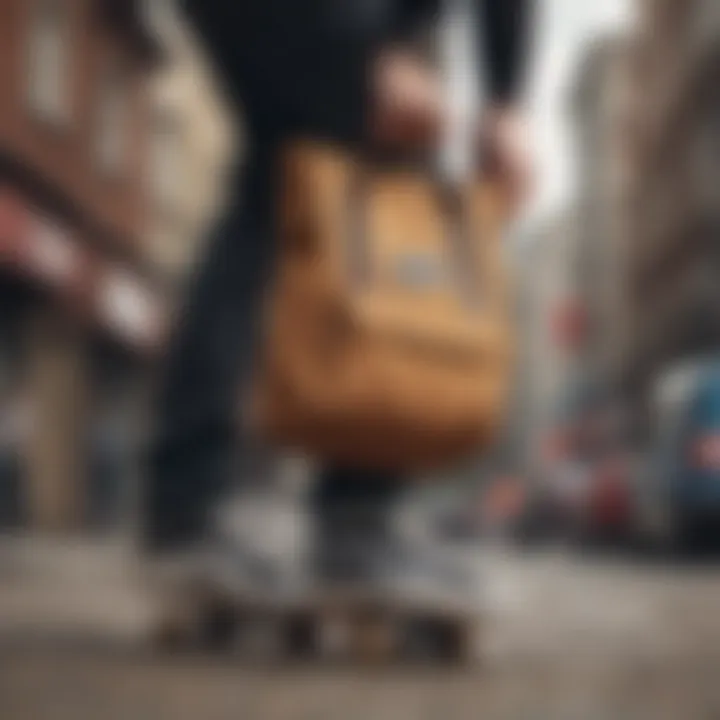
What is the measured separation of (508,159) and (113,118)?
1.41 feet

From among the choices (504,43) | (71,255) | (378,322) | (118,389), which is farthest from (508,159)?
(71,255)

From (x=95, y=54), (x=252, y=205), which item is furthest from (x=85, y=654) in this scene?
(x=95, y=54)

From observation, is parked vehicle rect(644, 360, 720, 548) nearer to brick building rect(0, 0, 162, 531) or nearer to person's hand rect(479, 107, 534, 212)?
person's hand rect(479, 107, 534, 212)

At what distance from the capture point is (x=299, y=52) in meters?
0.93

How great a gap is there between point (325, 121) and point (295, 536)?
0.75ft

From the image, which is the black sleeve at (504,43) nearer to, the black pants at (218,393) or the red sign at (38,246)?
the black pants at (218,393)

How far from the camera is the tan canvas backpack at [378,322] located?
35.0 inches

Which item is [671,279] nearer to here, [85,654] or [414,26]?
[414,26]

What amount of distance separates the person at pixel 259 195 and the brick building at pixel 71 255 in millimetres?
202

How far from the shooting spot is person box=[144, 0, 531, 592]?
0.93 meters

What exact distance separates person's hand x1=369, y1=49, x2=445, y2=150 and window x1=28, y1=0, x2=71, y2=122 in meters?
0.31

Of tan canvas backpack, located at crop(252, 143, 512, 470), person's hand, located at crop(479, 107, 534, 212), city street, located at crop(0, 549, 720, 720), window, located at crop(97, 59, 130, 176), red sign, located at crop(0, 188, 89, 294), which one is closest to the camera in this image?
city street, located at crop(0, 549, 720, 720)

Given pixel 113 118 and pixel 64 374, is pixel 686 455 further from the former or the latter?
pixel 64 374

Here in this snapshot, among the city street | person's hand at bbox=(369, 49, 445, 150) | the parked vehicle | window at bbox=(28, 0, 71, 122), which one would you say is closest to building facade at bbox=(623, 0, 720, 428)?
the parked vehicle
